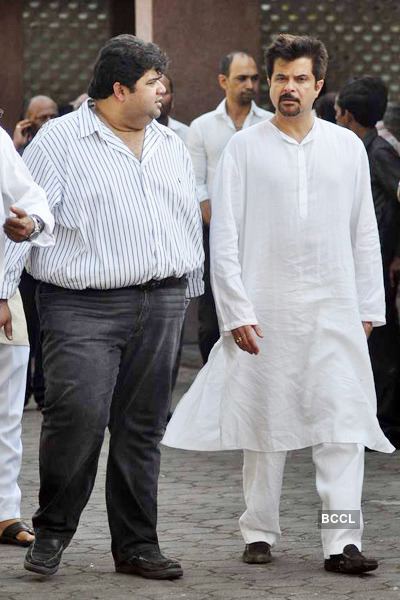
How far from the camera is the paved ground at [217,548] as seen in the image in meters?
6.66

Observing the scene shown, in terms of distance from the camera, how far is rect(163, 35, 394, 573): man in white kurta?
23.2ft

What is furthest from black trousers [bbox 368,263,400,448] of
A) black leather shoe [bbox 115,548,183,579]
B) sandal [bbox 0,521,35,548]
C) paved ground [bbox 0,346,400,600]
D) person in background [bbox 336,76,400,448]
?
black leather shoe [bbox 115,548,183,579]

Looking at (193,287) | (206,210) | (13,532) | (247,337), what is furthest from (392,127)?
(13,532)

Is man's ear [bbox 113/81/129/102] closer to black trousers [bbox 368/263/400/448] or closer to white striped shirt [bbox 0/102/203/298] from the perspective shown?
white striped shirt [bbox 0/102/203/298]

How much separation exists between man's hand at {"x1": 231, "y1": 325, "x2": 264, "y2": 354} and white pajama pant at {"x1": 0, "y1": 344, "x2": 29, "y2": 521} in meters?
1.18

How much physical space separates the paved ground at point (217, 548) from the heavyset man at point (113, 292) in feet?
0.55

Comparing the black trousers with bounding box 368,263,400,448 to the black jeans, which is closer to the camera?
→ the black jeans

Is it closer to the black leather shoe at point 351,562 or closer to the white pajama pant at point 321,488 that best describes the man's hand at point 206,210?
the white pajama pant at point 321,488

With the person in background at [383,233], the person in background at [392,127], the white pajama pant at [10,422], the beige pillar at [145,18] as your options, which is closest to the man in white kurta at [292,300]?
the white pajama pant at [10,422]

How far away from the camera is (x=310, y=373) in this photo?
7.12 meters

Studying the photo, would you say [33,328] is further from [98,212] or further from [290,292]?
[98,212]

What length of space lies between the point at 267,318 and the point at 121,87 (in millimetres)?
1057

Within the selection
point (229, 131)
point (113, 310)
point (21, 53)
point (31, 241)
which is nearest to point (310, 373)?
point (113, 310)

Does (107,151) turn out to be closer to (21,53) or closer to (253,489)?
(253,489)
